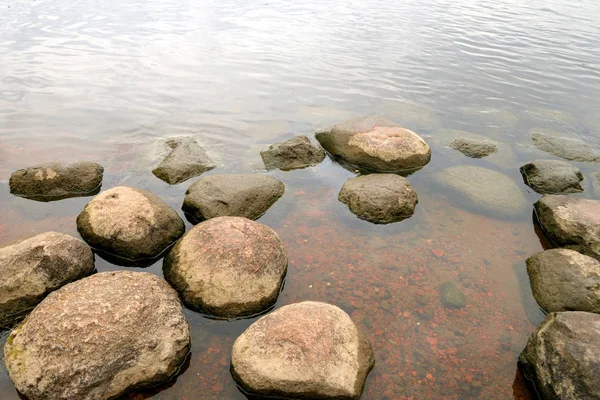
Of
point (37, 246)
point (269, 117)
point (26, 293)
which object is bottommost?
point (269, 117)

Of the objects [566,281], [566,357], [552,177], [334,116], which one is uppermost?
[566,357]

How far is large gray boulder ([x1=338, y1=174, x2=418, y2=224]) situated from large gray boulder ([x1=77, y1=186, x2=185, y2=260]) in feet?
10.6

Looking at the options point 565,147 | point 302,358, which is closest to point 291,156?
point 302,358

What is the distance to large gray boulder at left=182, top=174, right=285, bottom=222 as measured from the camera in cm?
682

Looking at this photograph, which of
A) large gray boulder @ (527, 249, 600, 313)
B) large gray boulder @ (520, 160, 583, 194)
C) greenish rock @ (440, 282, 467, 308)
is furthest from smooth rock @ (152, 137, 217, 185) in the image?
large gray boulder @ (520, 160, 583, 194)

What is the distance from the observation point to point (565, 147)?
31.9ft

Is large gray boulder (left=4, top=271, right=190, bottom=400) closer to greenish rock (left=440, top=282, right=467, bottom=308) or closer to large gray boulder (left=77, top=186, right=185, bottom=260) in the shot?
large gray boulder (left=77, top=186, right=185, bottom=260)

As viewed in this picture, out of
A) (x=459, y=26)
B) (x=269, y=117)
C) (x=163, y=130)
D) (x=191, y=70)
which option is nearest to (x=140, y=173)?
(x=163, y=130)

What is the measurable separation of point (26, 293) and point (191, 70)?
11052mm

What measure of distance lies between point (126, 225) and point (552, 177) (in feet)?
25.4

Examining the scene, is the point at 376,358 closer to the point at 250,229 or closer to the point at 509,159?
the point at 250,229

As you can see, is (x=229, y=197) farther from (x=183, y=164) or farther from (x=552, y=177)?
(x=552, y=177)

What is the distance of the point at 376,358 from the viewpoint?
494cm

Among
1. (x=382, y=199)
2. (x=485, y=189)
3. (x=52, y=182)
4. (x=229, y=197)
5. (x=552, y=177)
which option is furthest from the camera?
(x=552, y=177)
